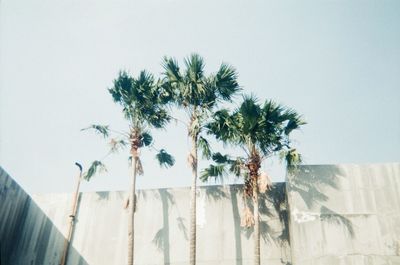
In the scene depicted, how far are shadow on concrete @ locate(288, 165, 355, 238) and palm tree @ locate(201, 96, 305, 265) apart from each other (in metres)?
0.70

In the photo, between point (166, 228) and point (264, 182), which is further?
point (166, 228)

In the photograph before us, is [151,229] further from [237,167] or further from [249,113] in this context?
[249,113]

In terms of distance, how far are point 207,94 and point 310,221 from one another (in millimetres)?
5792

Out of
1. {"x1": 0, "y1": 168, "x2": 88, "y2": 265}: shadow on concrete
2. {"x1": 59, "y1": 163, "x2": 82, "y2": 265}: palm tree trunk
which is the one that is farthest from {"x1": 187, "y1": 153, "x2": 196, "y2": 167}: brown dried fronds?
{"x1": 0, "y1": 168, "x2": 88, "y2": 265}: shadow on concrete

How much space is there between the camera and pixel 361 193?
11641mm

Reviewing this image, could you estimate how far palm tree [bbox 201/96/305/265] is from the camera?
11.5 meters

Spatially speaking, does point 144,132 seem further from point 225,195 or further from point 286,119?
point 286,119

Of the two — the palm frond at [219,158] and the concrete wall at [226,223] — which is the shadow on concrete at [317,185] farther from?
the palm frond at [219,158]

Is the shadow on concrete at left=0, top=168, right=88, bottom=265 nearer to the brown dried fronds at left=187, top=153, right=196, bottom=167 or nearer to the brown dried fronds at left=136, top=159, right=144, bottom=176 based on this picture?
the brown dried fronds at left=136, top=159, right=144, bottom=176

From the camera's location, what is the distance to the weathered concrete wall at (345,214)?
1086cm

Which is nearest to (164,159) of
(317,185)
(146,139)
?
(146,139)

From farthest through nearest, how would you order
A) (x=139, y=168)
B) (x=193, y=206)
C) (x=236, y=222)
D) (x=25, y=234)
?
(x=25, y=234) → (x=139, y=168) → (x=236, y=222) → (x=193, y=206)

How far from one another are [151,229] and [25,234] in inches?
205

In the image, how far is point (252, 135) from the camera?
1162cm
